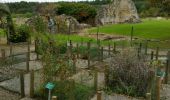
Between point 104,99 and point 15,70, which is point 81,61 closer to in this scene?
point 15,70

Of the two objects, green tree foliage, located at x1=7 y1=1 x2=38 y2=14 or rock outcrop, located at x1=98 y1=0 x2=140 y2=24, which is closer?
rock outcrop, located at x1=98 y1=0 x2=140 y2=24

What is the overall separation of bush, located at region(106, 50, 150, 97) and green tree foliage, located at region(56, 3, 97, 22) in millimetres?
22813

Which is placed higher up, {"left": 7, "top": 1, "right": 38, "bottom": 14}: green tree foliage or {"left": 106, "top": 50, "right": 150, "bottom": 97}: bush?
{"left": 7, "top": 1, "right": 38, "bottom": 14}: green tree foliage

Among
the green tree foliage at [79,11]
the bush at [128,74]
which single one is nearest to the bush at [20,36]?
the bush at [128,74]

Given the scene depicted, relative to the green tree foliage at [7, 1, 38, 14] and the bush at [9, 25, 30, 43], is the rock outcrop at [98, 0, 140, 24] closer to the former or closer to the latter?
the bush at [9, 25, 30, 43]

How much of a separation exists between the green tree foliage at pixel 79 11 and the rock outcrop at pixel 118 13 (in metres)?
1.83

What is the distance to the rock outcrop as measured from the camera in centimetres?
3012

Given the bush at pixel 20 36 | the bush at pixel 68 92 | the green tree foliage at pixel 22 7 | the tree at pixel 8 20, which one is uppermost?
the green tree foliage at pixel 22 7

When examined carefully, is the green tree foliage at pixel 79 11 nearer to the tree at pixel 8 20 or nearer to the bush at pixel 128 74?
the tree at pixel 8 20

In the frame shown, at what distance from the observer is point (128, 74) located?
8844mm

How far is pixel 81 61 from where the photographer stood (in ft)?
41.2

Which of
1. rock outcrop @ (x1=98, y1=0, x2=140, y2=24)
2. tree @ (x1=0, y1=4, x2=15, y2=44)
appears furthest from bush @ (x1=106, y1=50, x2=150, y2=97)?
rock outcrop @ (x1=98, y1=0, x2=140, y2=24)

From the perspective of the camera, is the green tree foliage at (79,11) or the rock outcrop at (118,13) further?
the green tree foliage at (79,11)

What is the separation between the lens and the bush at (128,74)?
28.5 ft
